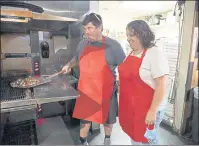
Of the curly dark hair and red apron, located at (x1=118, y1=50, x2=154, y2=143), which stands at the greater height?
the curly dark hair

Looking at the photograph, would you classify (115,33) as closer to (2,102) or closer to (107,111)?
(107,111)

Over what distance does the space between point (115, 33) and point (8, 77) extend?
0.65m

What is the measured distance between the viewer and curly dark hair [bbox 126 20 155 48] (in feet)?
2.05

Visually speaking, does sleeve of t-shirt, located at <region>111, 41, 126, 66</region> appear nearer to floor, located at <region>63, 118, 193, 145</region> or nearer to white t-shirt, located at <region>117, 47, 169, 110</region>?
white t-shirt, located at <region>117, 47, 169, 110</region>

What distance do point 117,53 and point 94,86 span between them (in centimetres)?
19

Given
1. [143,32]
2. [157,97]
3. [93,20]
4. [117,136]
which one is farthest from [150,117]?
[93,20]

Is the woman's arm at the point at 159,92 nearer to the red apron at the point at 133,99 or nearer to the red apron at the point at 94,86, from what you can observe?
the red apron at the point at 133,99

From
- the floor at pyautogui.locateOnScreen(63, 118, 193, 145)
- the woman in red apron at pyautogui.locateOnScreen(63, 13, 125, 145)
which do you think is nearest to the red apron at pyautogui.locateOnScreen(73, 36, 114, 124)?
the woman in red apron at pyautogui.locateOnScreen(63, 13, 125, 145)

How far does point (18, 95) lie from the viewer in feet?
2.02

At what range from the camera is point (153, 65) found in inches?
24.8

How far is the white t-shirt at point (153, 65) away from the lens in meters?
0.63

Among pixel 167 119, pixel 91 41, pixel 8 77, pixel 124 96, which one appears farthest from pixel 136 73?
pixel 8 77

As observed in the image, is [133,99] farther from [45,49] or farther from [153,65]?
[45,49]

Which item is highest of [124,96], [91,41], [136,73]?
[91,41]
